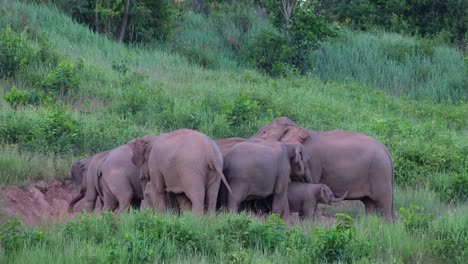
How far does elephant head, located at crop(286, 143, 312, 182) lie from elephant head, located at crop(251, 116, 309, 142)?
1.10 ft

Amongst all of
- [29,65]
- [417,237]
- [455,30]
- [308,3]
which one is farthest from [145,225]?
[455,30]

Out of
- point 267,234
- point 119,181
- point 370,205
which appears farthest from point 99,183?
point 370,205

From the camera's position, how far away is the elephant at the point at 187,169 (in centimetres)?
842

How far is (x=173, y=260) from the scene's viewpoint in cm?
688

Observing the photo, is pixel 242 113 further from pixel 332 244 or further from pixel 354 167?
pixel 332 244

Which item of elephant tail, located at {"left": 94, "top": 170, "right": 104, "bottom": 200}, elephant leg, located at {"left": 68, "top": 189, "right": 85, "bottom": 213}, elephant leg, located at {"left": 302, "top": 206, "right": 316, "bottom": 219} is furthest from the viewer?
elephant leg, located at {"left": 68, "top": 189, "right": 85, "bottom": 213}

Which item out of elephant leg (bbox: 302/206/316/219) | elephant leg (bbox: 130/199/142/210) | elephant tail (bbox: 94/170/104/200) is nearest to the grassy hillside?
elephant leg (bbox: 302/206/316/219)

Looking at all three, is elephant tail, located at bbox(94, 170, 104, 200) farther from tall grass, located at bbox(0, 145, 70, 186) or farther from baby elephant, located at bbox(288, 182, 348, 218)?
baby elephant, located at bbox(288, 182, 348, 218)

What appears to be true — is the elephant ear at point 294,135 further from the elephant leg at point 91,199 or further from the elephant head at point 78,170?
the elephant head at point 78,170

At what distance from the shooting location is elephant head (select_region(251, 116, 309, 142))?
31.6ft

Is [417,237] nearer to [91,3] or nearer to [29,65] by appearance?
[29,65]

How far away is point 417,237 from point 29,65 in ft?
32.7

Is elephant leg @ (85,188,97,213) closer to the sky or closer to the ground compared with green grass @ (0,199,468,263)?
closer to the ground

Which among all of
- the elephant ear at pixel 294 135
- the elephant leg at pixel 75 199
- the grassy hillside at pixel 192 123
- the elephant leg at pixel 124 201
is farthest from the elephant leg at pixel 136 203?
the elephant ear at pixel 294 135
